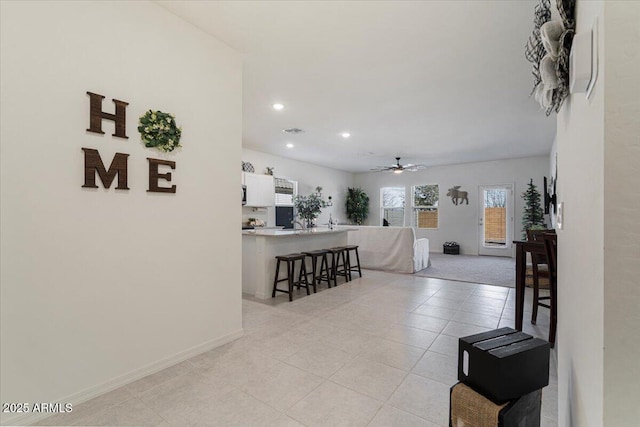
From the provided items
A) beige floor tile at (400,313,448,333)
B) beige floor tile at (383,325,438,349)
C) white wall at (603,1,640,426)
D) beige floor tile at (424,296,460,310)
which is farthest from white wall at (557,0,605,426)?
beige floor tile at (424,296,460,310)

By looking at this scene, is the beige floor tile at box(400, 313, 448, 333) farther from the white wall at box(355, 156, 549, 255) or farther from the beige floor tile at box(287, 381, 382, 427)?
the white wall at box(355, 156, 549, 255)

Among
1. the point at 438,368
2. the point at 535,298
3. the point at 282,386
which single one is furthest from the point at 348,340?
the point at 535,298

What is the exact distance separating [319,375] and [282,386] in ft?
0.99

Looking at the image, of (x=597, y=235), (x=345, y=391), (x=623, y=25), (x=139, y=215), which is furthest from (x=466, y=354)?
(x=139, y=215)

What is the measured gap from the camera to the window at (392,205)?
10.6 metres

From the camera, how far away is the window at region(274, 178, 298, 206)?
805 centimetres

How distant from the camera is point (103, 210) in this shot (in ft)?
6.94

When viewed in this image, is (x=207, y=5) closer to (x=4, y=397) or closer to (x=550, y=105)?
(x=550, y=105)

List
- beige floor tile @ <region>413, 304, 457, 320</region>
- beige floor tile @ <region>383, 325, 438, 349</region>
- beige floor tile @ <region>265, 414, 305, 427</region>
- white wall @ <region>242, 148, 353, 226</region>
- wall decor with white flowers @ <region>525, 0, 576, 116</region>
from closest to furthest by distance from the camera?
wall decor with white flowers @ <region>525, 0, 576, 116</region> < beige floor tile @ <region>265, 414, 305, 427</region> < beige floor tile @ <region>383, 325, 438, 349</region> < beige floor tile @ <region>413, 304, 457, 320</region> < white wall @ <region>242, 148, 353, 226</region>

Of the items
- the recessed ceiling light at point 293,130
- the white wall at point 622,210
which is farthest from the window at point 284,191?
the white wall at point 622,210

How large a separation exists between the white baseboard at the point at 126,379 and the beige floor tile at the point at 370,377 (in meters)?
1.21

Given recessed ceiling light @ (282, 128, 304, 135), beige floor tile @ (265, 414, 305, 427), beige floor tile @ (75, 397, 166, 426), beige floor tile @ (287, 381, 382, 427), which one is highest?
recessed ceiling light @ (282, 128, 304, 135)

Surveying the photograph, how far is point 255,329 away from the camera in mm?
3217

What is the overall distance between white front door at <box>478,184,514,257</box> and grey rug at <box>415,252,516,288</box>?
420mm
